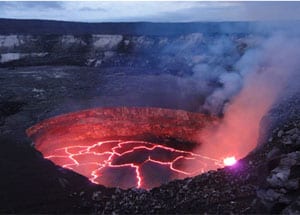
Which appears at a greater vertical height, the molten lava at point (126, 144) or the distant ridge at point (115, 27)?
the distant ridge at point (115, 27)

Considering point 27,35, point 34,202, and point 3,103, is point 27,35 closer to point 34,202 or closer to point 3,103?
point 3,103

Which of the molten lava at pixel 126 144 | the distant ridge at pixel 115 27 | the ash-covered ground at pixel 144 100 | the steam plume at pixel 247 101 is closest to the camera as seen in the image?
the ash-covered ground at pixel 144 100

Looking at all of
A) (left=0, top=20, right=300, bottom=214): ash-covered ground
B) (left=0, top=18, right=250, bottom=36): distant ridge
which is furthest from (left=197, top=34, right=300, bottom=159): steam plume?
(left=0, top=18, right=250, bottom=36): distant ridge

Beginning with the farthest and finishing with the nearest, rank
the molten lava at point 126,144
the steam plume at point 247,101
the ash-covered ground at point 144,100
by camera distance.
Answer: the steam plume at point 247,101 → the molten lava at point 126,144 → the ash-covered ground at point 144,100

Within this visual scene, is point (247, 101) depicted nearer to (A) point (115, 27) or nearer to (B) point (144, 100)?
(B) point (144, 100)

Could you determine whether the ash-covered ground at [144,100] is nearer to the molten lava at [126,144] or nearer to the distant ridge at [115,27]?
the molten lava at [126,144]

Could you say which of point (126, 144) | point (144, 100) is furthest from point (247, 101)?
point (126, 144)

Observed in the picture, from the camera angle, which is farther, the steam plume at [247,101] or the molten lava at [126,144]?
the steam plume at [247,101]

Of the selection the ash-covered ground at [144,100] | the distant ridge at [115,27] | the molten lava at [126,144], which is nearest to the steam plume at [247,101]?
the ash-covered ground at [144,100]
